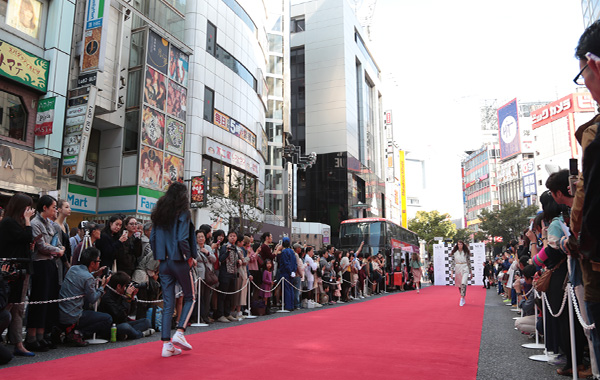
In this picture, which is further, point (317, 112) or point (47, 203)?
point (317, 112)

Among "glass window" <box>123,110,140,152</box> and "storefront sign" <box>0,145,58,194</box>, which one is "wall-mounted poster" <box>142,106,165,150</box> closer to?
"glass window" <box>123,110,140,152</box>

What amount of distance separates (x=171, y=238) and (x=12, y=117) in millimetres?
12337

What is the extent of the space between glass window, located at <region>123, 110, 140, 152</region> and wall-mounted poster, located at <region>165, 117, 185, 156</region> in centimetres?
152

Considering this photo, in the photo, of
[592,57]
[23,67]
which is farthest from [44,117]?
[592,57]

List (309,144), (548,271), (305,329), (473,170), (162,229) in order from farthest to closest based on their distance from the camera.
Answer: (473,170) < (309,144) < (305,329) < (162,229) < (548,271)

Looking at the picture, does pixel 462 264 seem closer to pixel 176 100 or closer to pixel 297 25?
pixel 176 100

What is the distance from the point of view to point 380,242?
2362 centimetres

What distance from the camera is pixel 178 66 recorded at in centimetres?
2114

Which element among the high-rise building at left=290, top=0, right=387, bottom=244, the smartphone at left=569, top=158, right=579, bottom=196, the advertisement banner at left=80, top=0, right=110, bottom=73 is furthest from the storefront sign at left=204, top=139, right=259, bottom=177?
the smartphone at left=569, top=158, right=579, bottom=196

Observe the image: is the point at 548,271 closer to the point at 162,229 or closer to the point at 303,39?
the point at 162,229

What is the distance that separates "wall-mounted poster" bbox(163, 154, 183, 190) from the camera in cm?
1985

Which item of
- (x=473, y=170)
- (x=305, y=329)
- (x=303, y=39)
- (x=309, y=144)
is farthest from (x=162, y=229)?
(x=473, y=170)

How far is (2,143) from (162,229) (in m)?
11.5

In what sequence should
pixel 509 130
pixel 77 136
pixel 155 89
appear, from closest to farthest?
1. pixel 77 136
2. pixel 155 89
3. pixel 509 130
